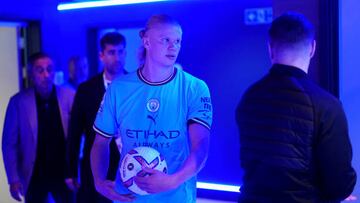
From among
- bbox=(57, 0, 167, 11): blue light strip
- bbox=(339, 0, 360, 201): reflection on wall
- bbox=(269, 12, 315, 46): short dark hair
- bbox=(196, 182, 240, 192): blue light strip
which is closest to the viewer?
bbox=(269, 12, 315, 46): short dark hair

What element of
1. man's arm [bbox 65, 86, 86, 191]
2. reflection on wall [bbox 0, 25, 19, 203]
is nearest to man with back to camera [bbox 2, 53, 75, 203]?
man's arm [bbox 65, 86, 86, 191]

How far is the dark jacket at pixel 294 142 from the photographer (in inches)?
71.8

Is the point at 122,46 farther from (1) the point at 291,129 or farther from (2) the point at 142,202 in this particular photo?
(1) the point at 291,129

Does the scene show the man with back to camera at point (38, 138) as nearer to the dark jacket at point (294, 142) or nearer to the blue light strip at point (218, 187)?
the blue light strip at point (218, 187)

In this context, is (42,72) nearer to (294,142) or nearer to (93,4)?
(93,4)

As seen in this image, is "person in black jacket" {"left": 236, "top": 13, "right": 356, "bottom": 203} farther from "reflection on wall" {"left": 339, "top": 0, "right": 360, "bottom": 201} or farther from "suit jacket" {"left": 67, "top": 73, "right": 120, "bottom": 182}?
"suit jacket" {"left": 67, "top": 73, "right": 120, "bottom": 182}

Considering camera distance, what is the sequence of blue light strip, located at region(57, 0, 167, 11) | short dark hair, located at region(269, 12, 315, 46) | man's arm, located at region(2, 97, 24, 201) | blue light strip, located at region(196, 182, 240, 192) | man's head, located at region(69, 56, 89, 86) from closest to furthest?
short dark hair, located at region(269, 12, 315, 46) < man's arm, located at region(2, 97, 24, 201) < blue light strip, located at region(57, 0, 167, 11) < blue light strip, located at region(196, 182, 240, 192) < man's head, located at region(69, 56, 89, 86)

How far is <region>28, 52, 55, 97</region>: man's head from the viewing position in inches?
151

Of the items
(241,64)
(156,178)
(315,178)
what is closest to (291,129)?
(315,178)

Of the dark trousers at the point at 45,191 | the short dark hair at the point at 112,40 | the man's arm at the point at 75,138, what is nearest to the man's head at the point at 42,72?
the man's arm at the point at 75,138

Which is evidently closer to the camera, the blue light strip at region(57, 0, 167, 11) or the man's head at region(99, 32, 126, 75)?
the man's head at region(99, 32, 126, 75)

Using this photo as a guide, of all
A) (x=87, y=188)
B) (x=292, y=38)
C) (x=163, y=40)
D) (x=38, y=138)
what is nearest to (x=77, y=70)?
(x=38, y=138)

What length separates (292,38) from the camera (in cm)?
193

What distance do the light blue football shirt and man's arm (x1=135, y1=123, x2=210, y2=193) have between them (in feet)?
0.19
